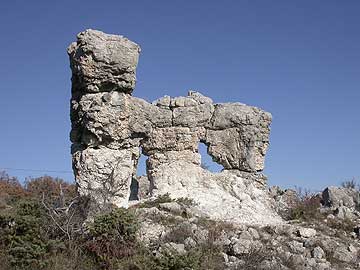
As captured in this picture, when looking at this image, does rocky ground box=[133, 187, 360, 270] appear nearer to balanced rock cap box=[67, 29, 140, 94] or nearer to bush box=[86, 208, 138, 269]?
bush box=[86, 208, 138, 269]

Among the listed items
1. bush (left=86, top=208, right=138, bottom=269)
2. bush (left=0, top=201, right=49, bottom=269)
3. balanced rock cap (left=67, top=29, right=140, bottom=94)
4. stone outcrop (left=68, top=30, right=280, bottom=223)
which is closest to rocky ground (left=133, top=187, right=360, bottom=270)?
bush (left=86, top=208, right=138, bottom=269)

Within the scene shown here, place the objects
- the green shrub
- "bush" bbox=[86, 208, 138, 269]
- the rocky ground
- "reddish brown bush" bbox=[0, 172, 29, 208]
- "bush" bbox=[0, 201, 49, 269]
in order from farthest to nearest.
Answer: "reddish brown bush" bbox=[0, 172, 29, 208]
the green shrub
the rocky ground
"bush" bbox=[86, 208, 138, 269]
"bush" bbox=[0, 201, 49, 269]

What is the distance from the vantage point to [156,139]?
19641 millimetres

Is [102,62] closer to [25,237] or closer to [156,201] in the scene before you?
[156,201]

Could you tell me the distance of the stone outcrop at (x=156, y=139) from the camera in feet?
57.0

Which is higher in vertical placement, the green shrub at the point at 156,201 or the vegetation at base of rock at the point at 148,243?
the green shrub at the point at 156,201

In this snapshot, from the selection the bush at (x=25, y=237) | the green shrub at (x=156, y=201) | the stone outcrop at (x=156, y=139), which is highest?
the stone outcrop at (x=156, y=139)

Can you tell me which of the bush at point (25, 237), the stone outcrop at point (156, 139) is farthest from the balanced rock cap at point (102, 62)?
the bush at point (25, 237)

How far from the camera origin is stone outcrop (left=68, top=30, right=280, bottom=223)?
1736 cm

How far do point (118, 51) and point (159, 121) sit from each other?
310 centimetres

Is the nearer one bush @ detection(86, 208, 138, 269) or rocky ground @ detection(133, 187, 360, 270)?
bush @ detection(86, 208, 138, 269)

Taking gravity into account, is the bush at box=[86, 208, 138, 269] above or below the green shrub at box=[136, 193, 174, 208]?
below

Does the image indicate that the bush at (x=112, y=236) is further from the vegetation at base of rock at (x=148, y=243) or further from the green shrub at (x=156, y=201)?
the green shrub at (x=156, y=201)

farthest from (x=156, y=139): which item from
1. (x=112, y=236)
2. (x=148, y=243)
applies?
(x=112, y=236)
